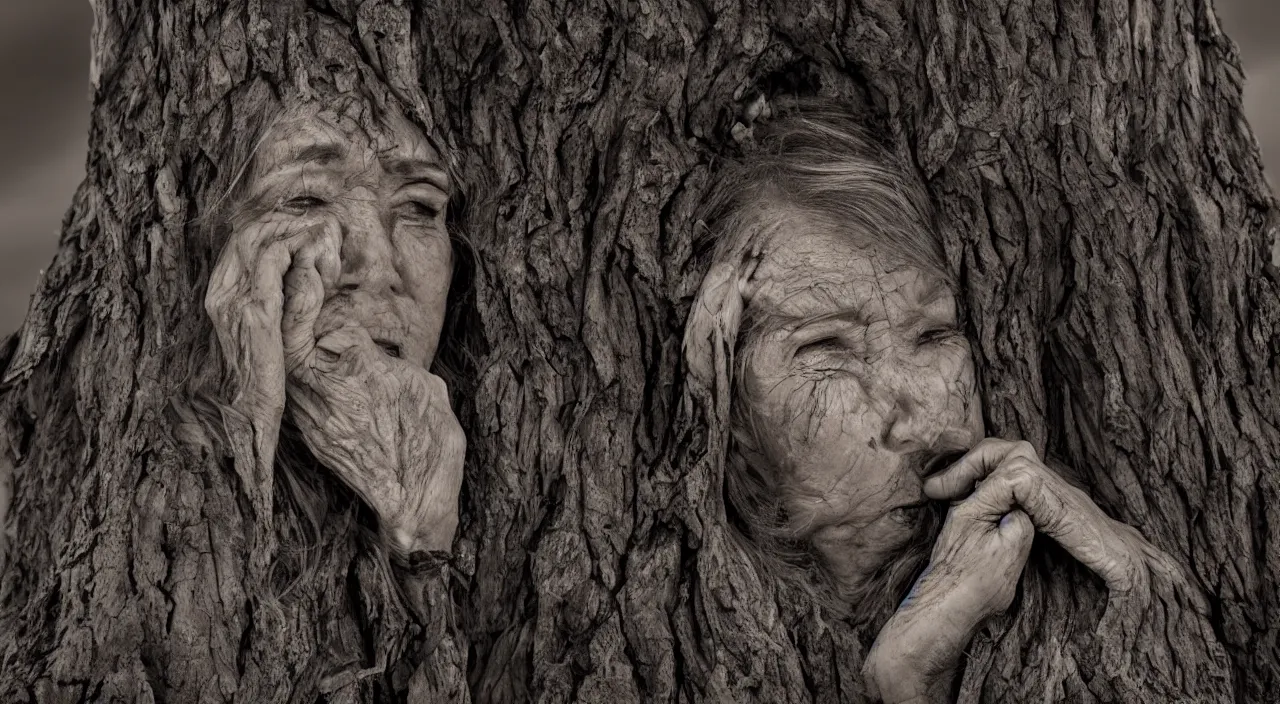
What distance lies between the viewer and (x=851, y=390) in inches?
128

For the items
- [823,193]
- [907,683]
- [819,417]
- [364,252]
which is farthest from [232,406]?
[907,683]

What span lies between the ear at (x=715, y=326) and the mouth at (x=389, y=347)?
0.59 metres

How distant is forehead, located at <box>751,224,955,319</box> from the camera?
3281mm

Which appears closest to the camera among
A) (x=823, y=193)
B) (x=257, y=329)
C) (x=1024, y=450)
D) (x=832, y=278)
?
(x=257, y=329)

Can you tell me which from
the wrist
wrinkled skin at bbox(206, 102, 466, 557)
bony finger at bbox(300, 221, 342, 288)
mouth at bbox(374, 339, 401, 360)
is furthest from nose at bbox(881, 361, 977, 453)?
bony finger at bbox(300, 221, 342, 288)

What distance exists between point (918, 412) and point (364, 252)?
3.82ft

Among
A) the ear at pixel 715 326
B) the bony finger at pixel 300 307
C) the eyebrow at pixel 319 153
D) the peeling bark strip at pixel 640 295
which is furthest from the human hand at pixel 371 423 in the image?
the ear at pixel 715 326

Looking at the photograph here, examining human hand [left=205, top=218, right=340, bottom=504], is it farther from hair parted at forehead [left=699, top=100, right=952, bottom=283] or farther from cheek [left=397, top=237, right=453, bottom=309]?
hair parted at forehead [left=699, top=100, right=952, bottom=283]

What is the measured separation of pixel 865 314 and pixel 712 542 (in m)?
0.57

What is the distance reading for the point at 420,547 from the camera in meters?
3.18

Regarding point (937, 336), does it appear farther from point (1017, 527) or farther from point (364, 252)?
point (364, 252)

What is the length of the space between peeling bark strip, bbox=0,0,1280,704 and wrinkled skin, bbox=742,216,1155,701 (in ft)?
0.40

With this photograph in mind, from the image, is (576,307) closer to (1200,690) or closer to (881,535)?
(881,535)

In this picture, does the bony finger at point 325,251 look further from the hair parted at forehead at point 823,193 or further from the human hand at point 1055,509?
the human hand at point 1055,509
